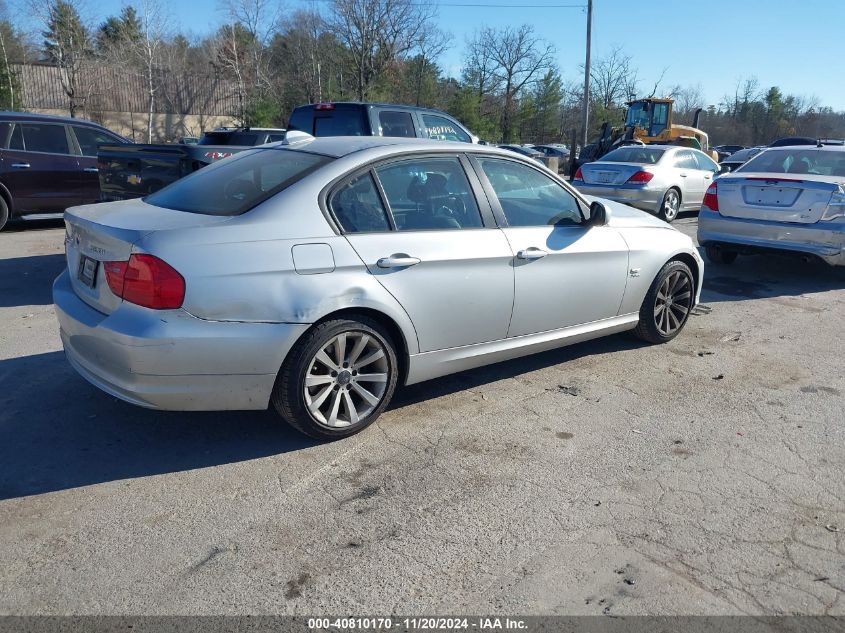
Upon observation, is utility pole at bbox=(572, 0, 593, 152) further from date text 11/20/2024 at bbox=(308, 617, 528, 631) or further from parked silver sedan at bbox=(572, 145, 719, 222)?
date text 11/20/2024 at bbox=(308, 617, 528, 631)

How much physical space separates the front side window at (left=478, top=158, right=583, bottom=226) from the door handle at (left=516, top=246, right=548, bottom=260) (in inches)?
7.9

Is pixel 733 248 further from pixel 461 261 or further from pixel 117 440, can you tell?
pixel 117 440

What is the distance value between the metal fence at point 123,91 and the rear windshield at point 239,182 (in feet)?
104

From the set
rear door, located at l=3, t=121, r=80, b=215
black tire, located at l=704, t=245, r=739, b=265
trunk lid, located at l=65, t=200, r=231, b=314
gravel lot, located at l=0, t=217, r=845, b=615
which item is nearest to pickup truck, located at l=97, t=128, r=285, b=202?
gravel lot, located at l=0, t=217, r=845, b=615

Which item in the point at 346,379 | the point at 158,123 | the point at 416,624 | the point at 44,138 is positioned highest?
the point at 158,123

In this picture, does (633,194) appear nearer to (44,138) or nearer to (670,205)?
(670,205)

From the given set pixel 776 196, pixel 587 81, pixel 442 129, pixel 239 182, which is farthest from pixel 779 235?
pixel 587 81

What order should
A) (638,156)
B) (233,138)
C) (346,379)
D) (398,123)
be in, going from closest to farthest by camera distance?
(346,379) < (398,123) < (233,138) < (638,156)

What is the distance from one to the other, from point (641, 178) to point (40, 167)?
10.1 metres

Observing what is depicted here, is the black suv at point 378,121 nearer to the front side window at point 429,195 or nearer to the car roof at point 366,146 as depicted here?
the car roof at point 366,146

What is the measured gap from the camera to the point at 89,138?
1111 centimetres

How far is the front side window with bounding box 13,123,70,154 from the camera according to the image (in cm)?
1046

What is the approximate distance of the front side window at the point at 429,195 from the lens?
13.4ft

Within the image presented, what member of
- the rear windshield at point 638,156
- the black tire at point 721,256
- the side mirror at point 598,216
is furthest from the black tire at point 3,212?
the rear windshield at point 638,156
